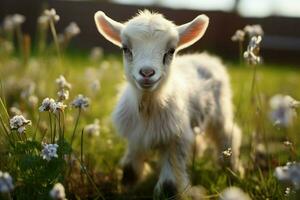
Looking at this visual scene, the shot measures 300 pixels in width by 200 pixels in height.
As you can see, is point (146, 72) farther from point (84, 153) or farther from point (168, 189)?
point (84, 153)

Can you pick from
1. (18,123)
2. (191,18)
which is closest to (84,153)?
(18,123)

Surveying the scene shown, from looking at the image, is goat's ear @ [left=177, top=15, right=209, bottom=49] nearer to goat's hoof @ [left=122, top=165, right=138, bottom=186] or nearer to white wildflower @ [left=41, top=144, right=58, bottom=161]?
goat's hoof @ [left=122, top=165, right=138, bottom=186]

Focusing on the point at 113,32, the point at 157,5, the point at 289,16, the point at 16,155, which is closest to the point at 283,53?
the point at 289,16

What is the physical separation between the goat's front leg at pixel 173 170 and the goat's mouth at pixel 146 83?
0.63 meters

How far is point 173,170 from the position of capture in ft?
12.8

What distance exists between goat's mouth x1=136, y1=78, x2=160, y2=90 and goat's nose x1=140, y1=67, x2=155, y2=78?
30 mm

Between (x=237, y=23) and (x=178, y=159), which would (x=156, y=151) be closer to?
(x=178, y=159)

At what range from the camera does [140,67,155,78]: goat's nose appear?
11.2ft

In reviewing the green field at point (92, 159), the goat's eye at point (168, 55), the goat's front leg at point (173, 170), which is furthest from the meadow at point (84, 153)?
the goat's eye at point (168, 55)

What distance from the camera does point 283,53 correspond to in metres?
17.5

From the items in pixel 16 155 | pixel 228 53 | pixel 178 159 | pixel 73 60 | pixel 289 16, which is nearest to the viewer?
pixel 16 155

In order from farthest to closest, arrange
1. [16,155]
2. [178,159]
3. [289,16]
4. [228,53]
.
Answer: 1. [289,16]
2. [228,53]
3. [178,159]
4. [16,155]

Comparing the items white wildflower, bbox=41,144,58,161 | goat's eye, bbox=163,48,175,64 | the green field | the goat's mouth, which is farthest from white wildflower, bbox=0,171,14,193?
goat's eye, bbox=163,48,175,64

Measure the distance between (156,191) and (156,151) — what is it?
48cm
